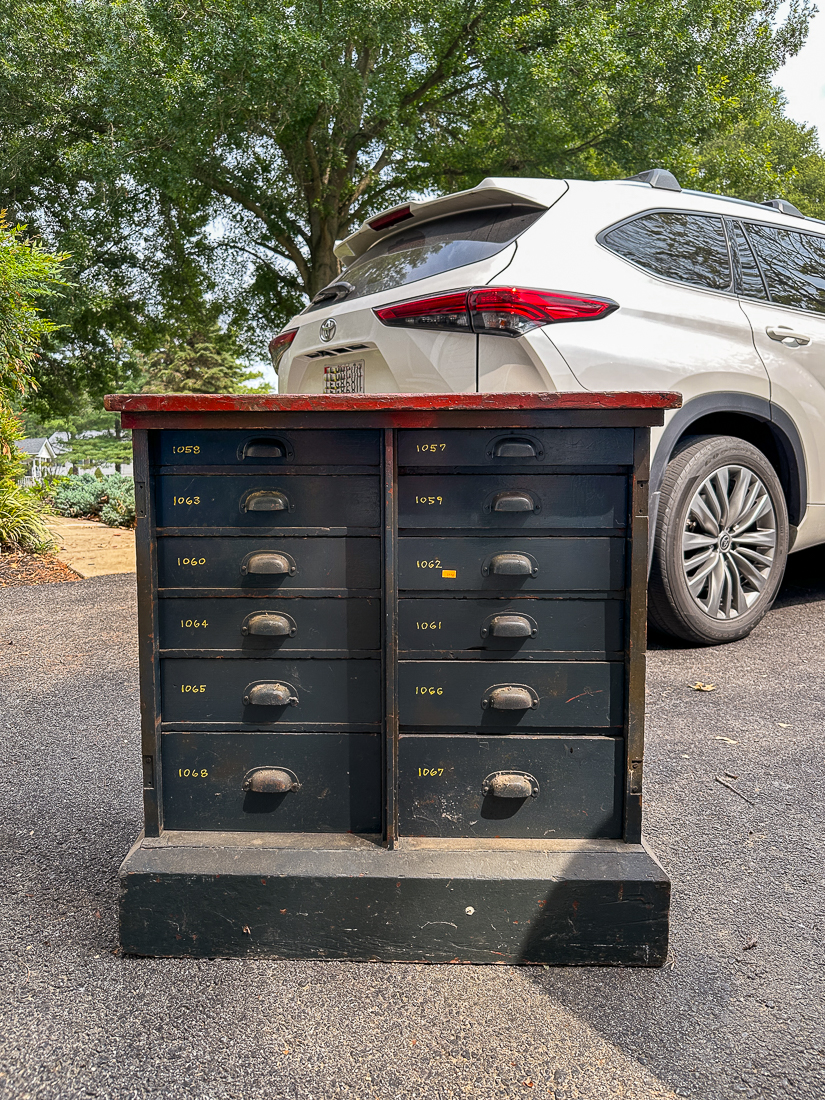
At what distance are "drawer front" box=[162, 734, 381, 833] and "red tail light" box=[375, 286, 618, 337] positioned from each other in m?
1.91

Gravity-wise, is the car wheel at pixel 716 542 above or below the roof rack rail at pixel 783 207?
below

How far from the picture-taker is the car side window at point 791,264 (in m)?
4.52

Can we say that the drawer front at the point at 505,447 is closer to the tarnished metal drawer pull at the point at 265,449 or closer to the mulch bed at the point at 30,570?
the tarnished metal drawer pull at the point at 265,449

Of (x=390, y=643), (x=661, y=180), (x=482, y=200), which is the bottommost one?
(x=390, y=643)

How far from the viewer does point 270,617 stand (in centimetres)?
204

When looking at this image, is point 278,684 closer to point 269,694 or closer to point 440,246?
point 269,694

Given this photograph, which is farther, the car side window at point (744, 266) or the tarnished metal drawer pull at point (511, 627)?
the car side window at point (744, 266)

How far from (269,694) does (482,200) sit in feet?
8.73

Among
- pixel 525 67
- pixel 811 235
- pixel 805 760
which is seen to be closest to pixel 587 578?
pixel 805 760

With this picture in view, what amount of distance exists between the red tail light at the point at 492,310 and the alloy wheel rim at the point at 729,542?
4.47 ft

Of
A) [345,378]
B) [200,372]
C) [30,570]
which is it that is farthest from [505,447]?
[200,372]

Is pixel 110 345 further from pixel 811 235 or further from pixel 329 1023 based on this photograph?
pixel 329 1023

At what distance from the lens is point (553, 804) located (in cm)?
204

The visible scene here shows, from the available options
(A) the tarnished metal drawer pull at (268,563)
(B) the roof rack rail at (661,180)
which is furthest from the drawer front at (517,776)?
(B) the roof rack rail at (661,180)
